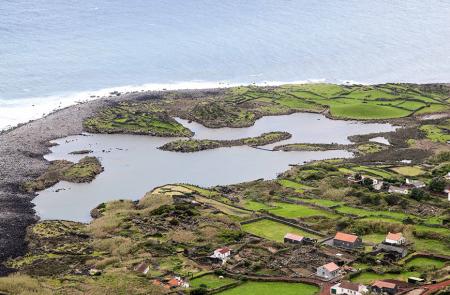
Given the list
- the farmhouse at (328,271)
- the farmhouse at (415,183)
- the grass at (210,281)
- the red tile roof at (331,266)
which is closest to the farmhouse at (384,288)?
the farmhouse at (328,271)

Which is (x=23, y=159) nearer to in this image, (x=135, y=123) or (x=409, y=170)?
(x=135, y=123)

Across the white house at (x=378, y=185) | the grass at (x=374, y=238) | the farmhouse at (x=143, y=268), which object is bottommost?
the farmhouse at (x=143, y=268)

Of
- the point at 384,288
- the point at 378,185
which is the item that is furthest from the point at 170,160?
the point at 384,288

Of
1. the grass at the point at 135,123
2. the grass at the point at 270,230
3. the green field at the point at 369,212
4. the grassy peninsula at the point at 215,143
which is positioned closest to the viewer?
the grass at the point at 270,230

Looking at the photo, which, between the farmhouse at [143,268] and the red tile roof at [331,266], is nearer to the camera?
the red tile roof at [331,266]

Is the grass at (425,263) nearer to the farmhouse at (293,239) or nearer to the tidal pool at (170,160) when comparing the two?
the farmhouse at (293,239)

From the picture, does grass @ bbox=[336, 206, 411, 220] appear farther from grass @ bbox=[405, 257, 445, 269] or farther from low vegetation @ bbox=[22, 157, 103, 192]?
low vegetation @ bbox=[22, 157, 103, 192]

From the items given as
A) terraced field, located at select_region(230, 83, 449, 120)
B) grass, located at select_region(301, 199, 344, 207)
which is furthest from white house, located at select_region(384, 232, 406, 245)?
terraced field, located at select_region(230, 83, 449, 120)
